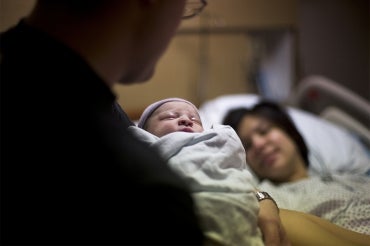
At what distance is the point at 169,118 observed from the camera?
84 cm

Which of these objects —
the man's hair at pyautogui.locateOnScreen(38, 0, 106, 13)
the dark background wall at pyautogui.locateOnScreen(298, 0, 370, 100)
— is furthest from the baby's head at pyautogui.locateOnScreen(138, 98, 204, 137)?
the dark background wall at pyautogui.locateOnScreen(298, 0, 370, 100)

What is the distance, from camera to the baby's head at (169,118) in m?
0.82

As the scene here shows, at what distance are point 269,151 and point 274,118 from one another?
23 cm

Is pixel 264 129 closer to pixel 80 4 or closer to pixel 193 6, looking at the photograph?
pixel 193 6

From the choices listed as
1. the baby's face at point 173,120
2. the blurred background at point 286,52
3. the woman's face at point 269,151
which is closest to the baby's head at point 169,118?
A: the baby's face at point 173,120

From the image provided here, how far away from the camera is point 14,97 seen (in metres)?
0.55

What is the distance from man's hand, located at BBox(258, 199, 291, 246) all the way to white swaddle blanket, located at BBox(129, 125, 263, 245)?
0.11 feet

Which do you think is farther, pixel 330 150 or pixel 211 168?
pixel 330 150

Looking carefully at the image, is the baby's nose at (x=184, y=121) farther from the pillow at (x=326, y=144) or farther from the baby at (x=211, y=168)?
the pillow at (x=326, y=144)

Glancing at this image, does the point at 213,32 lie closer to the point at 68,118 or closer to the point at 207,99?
the point at 207,99

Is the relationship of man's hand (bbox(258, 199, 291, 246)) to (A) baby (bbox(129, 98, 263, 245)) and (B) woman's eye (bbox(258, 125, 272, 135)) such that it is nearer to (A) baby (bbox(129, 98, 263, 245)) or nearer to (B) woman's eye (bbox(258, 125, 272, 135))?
(A) baby (bbox(129, 98, 263, 245))

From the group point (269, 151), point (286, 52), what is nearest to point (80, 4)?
point (269, 151)

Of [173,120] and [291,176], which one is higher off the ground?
[173,120]

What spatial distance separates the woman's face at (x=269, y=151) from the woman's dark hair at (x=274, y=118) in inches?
1.1
